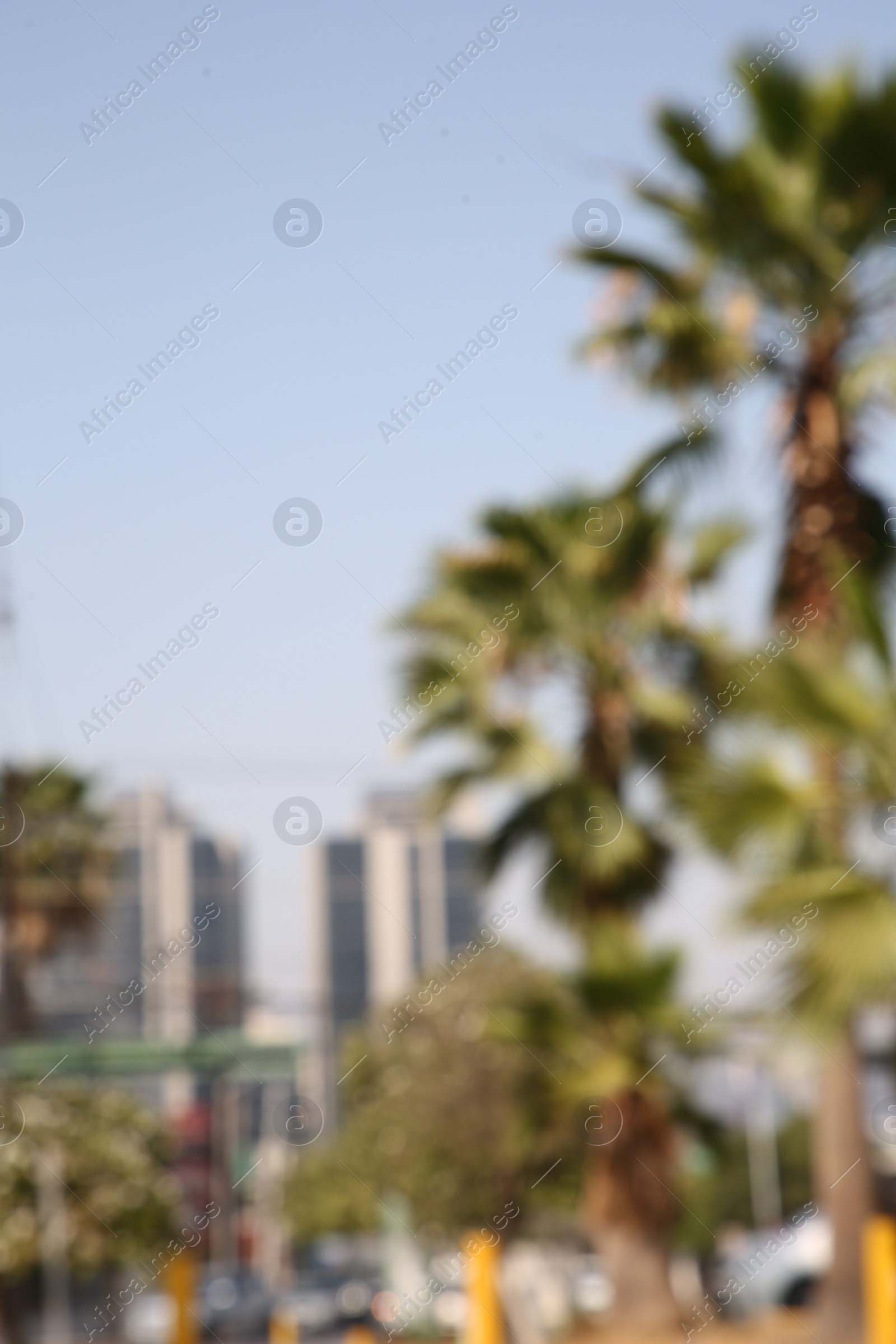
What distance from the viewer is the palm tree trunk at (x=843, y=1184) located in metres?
10.6

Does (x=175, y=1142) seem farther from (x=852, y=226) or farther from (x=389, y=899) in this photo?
(x=389, y=899)

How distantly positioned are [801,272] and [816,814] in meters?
4.33

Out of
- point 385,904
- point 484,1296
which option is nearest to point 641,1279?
point 484,1296

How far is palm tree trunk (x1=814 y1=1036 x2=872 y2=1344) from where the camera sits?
34.8ft

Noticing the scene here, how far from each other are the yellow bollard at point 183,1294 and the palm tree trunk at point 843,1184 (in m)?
6.08

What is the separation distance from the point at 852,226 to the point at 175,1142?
105 ft

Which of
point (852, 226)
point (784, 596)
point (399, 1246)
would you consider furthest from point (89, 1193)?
point (852, 226)

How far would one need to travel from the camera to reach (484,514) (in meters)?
14.6

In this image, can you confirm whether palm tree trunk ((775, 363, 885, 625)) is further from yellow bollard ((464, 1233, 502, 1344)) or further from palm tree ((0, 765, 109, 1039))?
palm tree ((0, 765, 109, 1039))

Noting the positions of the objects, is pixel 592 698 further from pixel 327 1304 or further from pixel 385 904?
pixel 385 904

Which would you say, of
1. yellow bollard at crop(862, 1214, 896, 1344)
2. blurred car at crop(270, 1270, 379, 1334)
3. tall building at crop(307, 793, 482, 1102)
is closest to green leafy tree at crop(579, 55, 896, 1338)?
yellow bollard at crop(862, 1214, 896, 1344)

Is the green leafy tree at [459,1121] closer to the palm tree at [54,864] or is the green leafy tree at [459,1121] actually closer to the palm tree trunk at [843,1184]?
the palm tree at [54,864]

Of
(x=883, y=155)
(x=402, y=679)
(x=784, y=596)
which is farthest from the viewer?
(x=402, y=679)

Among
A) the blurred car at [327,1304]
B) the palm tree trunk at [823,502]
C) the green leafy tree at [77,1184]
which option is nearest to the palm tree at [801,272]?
the palm tree trunk at [823,502]
